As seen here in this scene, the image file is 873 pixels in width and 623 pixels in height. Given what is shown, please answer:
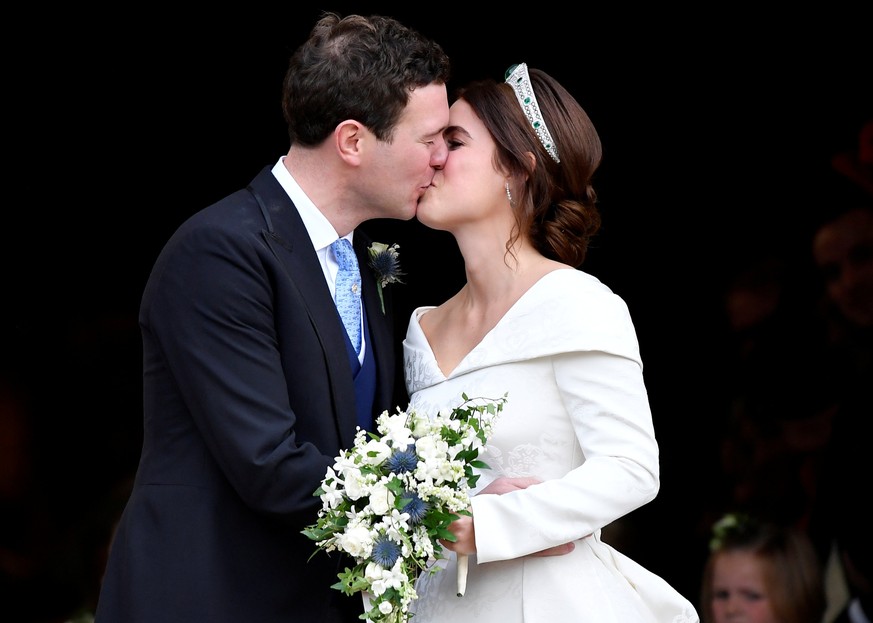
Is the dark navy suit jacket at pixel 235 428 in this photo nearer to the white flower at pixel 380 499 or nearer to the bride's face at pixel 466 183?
the white flower at pixel 380 499

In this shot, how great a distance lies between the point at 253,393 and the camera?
8.82 ft

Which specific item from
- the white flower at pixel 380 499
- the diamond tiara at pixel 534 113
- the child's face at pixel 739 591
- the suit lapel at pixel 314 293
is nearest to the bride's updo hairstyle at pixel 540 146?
the diamond tiara at pixel 534 113

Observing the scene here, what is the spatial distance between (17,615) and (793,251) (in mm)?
3871

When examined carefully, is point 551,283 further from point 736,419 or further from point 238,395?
point 736,419

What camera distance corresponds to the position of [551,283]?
3.09m

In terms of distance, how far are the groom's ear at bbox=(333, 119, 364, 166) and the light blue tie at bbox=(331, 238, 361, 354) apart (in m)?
0.21

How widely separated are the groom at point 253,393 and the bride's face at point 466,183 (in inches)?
9.9

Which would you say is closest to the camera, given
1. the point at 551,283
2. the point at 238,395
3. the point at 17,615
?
the point at 238,395

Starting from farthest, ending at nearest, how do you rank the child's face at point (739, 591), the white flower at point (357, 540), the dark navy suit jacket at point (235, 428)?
the child's face at point (739, 591)
the dark navy suit jacket at point (235, 428)
the white flower at point (357, 540)

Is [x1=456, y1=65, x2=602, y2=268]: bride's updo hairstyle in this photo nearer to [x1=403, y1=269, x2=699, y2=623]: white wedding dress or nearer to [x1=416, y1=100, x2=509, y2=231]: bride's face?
[x1=416, y1=100, x2=509, y2=231]: bride's face

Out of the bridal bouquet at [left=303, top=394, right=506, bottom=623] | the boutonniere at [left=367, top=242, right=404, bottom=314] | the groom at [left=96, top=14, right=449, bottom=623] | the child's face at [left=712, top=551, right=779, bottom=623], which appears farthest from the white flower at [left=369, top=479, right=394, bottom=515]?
the child's face at [left=712, top=551, right=779, bottom=623]

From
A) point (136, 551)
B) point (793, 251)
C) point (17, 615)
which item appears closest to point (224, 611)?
point (136, 551)

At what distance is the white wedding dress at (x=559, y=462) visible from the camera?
281 centimetres

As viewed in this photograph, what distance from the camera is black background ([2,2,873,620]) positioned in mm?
5551
